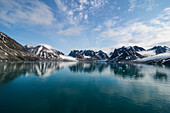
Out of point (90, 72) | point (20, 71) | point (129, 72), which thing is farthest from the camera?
point (129, 72)

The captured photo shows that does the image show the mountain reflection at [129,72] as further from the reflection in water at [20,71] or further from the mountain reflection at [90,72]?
the reflection in water at [20,71]

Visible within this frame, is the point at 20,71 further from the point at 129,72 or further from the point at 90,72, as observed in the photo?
the point at 129,72

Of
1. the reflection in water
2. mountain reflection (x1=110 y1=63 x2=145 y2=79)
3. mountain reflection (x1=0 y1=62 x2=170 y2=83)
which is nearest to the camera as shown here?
the reflection in water

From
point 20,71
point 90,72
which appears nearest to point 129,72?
point 90,72

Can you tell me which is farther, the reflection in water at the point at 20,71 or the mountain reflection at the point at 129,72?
the mountain reflection at the point at 129,72

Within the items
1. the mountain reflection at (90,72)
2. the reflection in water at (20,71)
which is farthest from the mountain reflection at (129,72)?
the reflection in water at (20,71)

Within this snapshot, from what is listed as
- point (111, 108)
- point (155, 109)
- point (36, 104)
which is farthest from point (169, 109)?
point (36, 104)

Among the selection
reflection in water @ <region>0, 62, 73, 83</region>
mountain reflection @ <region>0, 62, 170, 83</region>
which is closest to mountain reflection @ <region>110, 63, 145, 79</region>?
mountain reflection @ <region>0, 62, 170, 83</region>

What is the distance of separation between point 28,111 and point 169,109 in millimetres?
24739

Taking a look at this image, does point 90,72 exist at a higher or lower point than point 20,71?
lower

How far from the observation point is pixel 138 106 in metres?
18.9

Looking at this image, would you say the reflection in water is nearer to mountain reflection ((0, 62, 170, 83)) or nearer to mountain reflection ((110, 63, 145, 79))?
mountain reflection ((0, 62, 170, 83))

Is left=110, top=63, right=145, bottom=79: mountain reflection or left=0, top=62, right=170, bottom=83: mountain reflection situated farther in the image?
left=110, top=63, right=145, bottom=79: mountain reflection

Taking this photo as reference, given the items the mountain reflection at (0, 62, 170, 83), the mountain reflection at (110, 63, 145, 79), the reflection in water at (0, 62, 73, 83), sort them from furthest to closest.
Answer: the mountain reflection at (110, 63, 145, 79), the mountain reflection at (0, 62, 170, 83), the reflection in water at (0, 62, 73, 83)
